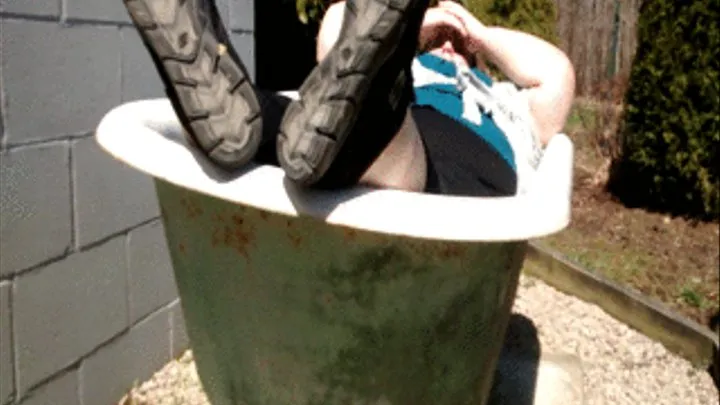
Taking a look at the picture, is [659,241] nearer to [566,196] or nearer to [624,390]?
[624,390]

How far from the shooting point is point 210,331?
134 cm

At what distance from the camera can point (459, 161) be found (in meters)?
1.55

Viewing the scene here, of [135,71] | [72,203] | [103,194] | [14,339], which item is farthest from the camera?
[135,71]

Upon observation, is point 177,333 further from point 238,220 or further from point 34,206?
point 238,220

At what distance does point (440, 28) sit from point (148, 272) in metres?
1.00

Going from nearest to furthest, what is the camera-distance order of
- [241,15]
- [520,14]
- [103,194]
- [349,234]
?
[349,234], [103,194], [241,15], [520,14]

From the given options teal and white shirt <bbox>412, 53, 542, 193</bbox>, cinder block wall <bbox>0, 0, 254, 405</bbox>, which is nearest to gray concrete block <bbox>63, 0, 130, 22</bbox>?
cinder block wall <bbox>0, 0, 254, 405</bbox>

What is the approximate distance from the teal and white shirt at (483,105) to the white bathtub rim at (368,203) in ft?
1.78

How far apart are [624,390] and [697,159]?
2.03 metres

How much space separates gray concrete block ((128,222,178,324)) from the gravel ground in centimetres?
22

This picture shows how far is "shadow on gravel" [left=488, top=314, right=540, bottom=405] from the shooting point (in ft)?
7.67

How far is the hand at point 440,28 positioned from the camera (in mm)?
1968

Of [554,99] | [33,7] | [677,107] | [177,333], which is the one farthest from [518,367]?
[677,107]

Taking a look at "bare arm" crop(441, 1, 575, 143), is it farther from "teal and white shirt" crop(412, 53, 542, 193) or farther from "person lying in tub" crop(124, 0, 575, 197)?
"person lying in tub" crop(124, 0, 575, 197)
